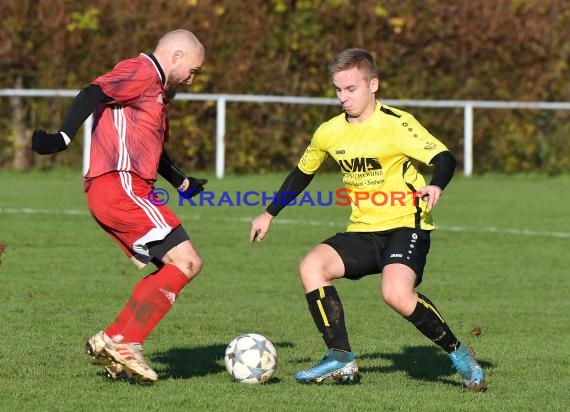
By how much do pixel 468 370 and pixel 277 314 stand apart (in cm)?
268

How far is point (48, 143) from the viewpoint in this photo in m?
5.93

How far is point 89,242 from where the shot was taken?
41.7ft

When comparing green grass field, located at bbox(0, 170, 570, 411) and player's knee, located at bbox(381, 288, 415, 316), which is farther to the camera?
player's knee, located at bbox(381, 288, 415, 316)

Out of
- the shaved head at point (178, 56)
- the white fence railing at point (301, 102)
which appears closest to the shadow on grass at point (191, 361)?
the shaved head at point (178, 56)

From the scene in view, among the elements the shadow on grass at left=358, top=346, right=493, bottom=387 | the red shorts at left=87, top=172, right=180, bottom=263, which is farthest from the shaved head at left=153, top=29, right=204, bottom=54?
the shadow on grass at left=358, top=346, right=493, bottom=387

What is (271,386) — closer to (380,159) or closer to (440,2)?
(380,159)

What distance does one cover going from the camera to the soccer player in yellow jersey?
6.48 meters

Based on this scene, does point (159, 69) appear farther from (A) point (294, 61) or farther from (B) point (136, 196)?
(A) point (294, 61)

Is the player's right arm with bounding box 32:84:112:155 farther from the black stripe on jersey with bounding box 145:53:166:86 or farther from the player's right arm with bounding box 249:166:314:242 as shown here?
the player's right arm with bounding box 249:166:314:242

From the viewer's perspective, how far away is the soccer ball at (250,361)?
645cm

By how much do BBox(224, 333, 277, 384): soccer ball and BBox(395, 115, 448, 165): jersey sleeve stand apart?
123cm

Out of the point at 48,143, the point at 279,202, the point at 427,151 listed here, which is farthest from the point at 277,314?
the point at 48,143

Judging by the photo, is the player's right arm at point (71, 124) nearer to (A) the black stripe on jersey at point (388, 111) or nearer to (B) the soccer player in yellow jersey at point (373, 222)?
(B) the soccer player in yellow jersey at point (373, 222)

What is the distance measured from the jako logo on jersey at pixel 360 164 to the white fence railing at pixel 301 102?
43.4 ft
